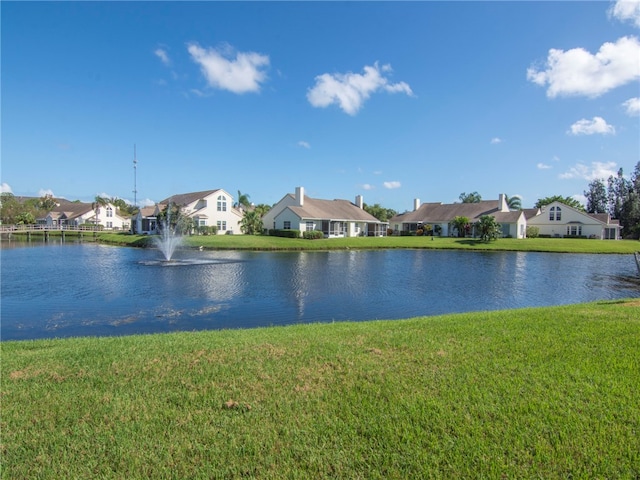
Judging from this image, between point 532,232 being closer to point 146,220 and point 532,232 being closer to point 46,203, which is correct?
point 146,220

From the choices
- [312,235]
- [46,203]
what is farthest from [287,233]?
[46,203]

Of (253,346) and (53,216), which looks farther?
(53,216)

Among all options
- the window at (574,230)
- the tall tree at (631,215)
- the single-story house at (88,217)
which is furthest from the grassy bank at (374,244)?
the single-story house at (88,217)

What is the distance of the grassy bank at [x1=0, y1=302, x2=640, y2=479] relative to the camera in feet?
11.9

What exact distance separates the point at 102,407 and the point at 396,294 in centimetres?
1381

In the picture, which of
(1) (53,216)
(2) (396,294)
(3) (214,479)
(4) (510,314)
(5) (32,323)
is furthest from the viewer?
(1) (53,216)

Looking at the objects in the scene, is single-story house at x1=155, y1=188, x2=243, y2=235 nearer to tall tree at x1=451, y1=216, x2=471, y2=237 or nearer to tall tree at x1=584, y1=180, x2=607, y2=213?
tall tree at x1=451, y1=216, x2=471, y2=237

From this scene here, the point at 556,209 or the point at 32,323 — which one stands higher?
the point at 556,209

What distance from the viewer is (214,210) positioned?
55.0m

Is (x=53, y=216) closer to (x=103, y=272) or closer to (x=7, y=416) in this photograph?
(x=103, y=272)

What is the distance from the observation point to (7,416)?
4.44m

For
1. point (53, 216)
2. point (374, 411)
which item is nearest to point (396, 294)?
point (374, 411)

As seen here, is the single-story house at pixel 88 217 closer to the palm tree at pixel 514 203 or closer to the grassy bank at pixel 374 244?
the grassy bank at pixel 374 244

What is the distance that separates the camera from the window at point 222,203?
55.6 m
